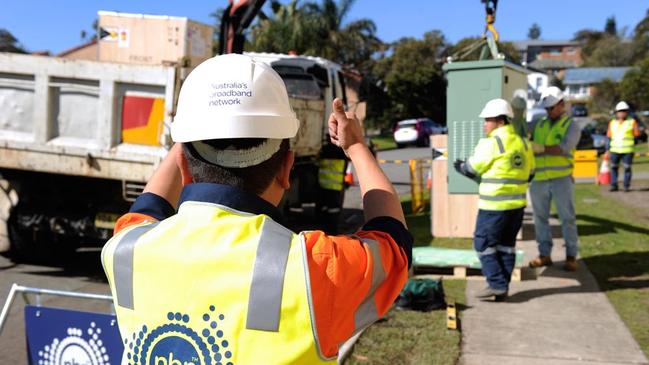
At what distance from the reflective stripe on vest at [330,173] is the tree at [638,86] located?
36.3 metres

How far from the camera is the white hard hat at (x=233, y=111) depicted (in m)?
1.54

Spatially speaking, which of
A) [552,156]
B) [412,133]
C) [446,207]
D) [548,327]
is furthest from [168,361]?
[412,133]

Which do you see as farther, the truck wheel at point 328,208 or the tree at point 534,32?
the tree at point 534,32

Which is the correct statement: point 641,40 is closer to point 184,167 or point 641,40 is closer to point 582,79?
point 582,79

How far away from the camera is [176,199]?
2.10 m

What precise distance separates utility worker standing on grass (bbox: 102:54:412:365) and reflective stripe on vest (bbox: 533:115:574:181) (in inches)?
244

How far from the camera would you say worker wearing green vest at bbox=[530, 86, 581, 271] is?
739 centimetres

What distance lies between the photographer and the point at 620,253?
8375mm

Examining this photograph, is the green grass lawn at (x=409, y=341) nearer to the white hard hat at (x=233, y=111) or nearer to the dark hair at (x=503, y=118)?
the dark hair at (x=503, y=118)

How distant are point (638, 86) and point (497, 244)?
4035 centimetres

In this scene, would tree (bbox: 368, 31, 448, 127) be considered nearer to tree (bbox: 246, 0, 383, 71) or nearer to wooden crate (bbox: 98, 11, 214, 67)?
tree (bbox: 246, 0, 383, 71)

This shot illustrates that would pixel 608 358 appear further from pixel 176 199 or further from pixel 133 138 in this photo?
pixel 133 138

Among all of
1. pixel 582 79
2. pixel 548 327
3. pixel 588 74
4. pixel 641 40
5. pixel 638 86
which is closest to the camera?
pixel 548 327

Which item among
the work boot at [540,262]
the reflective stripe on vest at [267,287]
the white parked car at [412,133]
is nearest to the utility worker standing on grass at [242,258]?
the reflective stripe on vest at [267,287]
